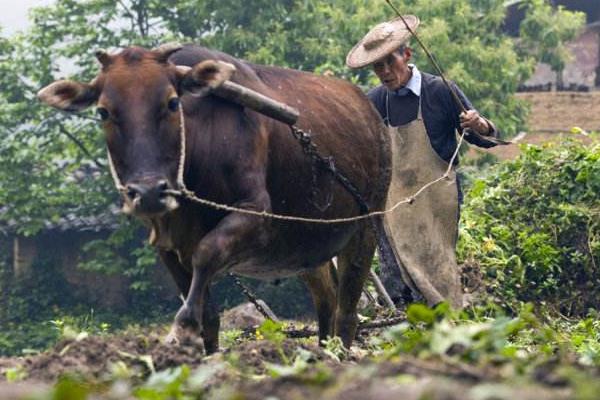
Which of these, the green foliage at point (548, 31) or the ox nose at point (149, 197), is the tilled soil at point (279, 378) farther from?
the green foliage at point (548, 31)

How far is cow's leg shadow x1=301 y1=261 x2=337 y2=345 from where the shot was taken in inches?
333

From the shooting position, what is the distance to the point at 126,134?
6250 mm

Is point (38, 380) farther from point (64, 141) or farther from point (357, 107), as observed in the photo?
point (64, 141)

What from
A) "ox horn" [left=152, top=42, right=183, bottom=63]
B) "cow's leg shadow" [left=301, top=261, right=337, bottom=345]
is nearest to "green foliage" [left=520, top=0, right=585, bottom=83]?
"cow's leg shadow" [left=301, top=261, right=337, bottom=345]

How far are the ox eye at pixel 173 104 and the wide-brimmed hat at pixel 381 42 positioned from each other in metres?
2.20

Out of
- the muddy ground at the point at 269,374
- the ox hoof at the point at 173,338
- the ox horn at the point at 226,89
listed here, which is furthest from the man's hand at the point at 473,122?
the ox hoof at the point at 173,338

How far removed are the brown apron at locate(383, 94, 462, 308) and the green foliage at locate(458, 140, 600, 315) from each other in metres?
1.77

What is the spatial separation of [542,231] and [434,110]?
3002mm

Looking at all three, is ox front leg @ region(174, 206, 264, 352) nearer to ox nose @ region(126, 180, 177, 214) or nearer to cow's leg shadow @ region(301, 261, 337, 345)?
ox nose @ region(126, 180, 177, 214)

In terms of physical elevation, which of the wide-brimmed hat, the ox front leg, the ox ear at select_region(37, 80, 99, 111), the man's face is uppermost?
the ox ear at select_region(37, 80, 99, 111)

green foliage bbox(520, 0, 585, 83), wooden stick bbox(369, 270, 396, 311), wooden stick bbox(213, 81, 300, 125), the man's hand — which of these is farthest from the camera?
green foliage bbox(520, 0, 585, 83)

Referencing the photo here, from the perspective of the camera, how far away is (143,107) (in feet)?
20.6

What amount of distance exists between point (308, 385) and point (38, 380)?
1696mm

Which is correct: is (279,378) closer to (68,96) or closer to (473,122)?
(68,96)
